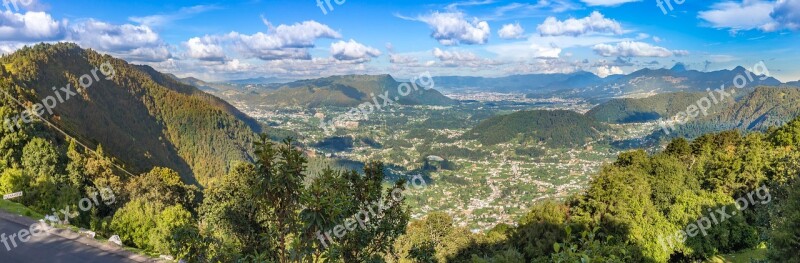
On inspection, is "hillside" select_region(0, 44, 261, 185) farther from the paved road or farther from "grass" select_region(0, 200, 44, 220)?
the paved road

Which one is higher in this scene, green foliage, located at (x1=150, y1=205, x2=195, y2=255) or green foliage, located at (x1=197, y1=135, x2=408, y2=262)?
green foliage, located at (x1=197, y1=135, x2=408, y2=262)

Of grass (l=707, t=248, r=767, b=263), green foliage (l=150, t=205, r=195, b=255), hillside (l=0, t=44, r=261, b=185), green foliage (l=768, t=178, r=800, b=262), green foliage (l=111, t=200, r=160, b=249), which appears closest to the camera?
green foliage (l=768, t=178, r=800, b=262)

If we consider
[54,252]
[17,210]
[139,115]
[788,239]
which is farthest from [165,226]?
A: [139,115]

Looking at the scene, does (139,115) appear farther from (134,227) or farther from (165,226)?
(165,226)

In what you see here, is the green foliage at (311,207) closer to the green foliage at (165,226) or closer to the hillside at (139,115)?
the green foliage at (165,226)

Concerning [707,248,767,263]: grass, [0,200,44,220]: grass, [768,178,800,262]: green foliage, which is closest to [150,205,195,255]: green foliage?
[0,200,44,220]: grass

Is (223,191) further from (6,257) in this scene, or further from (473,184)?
(473,184)
